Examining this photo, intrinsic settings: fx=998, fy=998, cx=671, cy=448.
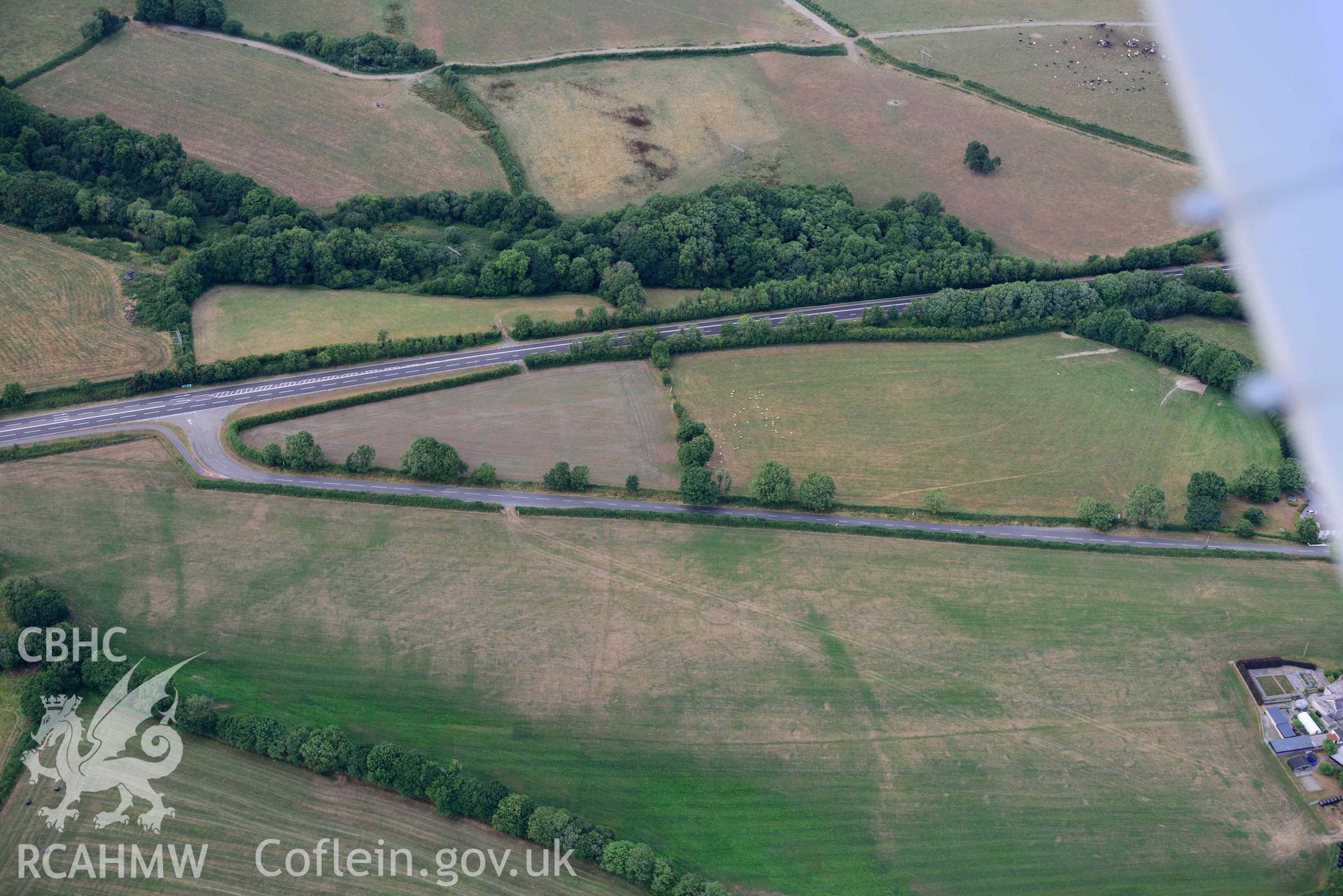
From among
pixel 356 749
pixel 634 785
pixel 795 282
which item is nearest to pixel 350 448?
pixel 356 749

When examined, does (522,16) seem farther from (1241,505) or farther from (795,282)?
(1241,505)

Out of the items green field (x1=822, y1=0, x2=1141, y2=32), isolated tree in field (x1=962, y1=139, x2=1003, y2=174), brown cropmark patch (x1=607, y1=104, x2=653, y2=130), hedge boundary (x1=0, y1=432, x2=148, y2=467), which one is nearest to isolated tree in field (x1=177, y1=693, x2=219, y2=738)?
hedge boundary (x1=0, y1=432, x2=148, y2=467)

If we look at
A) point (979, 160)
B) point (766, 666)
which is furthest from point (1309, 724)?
point (979, 160)

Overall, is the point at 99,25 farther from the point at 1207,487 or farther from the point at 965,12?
the point at 1207,487

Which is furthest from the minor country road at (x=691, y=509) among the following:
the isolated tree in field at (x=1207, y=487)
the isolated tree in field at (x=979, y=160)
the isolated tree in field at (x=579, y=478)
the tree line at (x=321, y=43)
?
the tree line at (x=321, y=43)

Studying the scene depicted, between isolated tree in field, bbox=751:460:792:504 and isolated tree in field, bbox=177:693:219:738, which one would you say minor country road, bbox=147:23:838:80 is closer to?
isolated tree in field, bbox=751:460:792:504

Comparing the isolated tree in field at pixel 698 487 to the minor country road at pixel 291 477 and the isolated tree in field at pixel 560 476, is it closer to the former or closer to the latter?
the minor country road at pixel 291 477
